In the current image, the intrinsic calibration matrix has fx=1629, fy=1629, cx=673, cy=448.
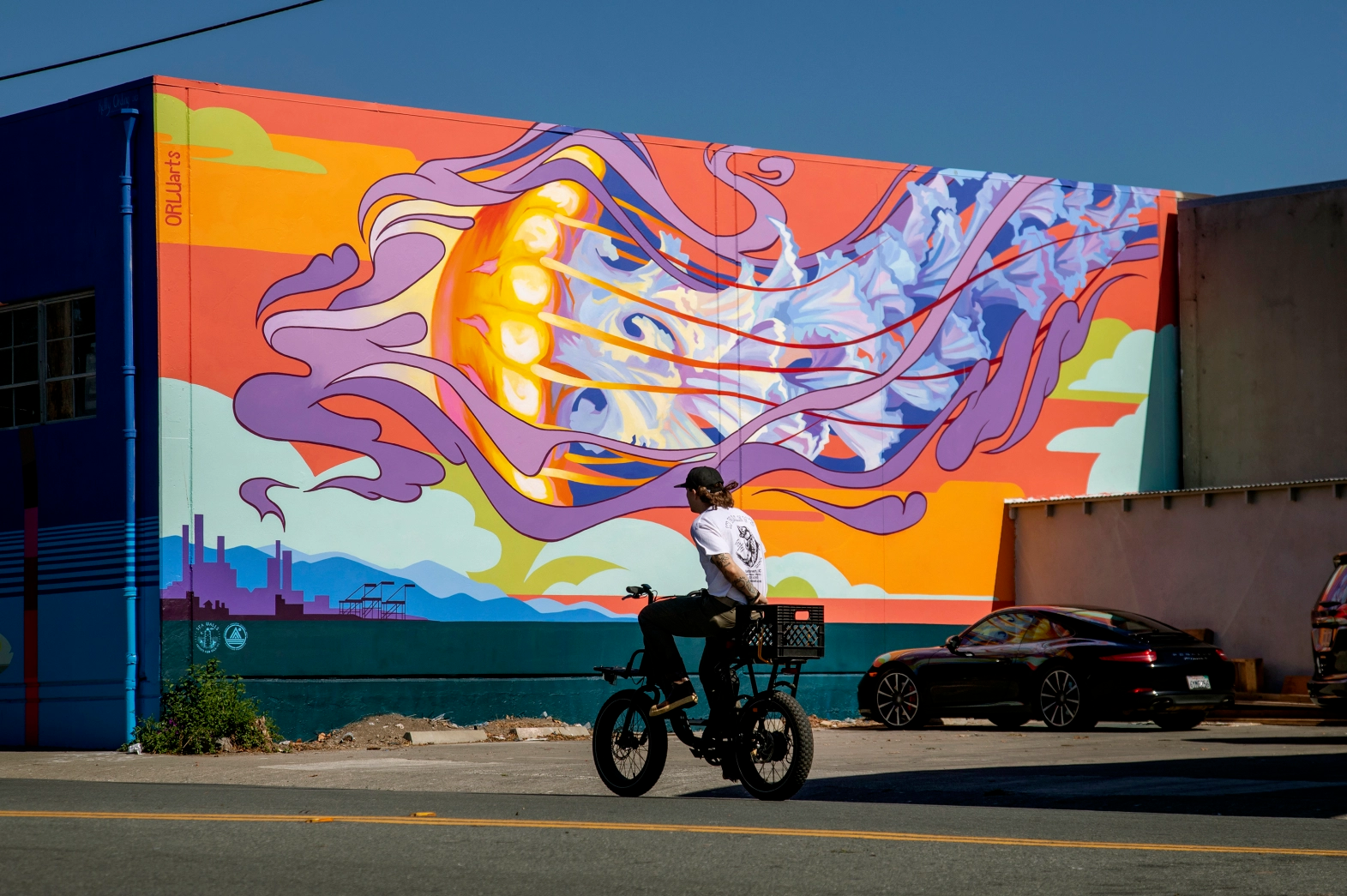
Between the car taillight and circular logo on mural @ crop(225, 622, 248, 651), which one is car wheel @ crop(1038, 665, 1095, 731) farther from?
circular logo on mural @ crop(225, 622, 248, 651)

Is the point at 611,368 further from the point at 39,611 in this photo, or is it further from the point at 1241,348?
the point at 1241,348

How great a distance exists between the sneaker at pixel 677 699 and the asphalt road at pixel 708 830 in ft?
1.87

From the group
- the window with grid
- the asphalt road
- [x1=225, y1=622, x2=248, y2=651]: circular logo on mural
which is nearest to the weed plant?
[x1=225, y1=622, x2=248, y2=651]: circular logo on mural

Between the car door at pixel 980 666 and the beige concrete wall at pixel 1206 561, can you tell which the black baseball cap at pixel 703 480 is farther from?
the beige concrete wall at pixel 1206 561

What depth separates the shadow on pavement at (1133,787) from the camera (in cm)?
1022

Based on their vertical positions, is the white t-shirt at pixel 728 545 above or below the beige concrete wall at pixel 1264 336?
below

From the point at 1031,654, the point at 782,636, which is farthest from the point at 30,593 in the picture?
the point at 782,636

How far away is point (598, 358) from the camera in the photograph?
69.8 ft

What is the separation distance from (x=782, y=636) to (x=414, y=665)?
10.8m

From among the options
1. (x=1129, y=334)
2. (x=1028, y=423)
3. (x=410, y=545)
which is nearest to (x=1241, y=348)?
(x=1129, y=334)

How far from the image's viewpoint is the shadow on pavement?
10219 mm

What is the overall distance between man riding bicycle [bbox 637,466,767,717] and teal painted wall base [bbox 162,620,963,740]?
9.57 meters

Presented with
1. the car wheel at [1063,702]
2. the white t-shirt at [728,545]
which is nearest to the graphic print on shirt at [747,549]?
the white t-shirt at [728,545]

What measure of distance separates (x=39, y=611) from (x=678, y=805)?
11933 millimetres
